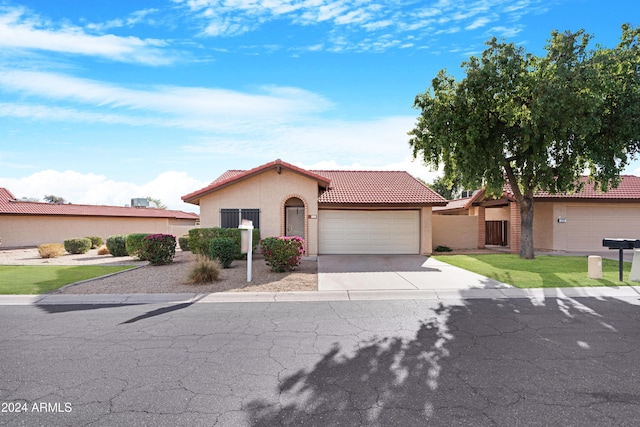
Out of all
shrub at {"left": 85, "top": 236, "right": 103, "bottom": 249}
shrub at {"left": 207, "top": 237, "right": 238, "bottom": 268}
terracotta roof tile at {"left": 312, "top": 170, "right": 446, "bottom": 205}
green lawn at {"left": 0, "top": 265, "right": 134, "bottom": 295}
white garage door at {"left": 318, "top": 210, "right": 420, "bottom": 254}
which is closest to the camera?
green lawn at {"left": 0, "top": 265, "right": 134, "bottom": 295}

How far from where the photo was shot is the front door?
58.4ft

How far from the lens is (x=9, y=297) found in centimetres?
813

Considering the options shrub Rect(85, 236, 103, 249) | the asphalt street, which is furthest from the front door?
shrub Rect(85, 236, 103, 249)

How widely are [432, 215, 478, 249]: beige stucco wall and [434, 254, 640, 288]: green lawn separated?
6.70m

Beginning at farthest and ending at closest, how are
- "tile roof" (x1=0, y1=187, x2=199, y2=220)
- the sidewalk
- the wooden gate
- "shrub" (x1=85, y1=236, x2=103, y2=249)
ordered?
"tile roof" (x1=0, y1=187, x2=199, y2=220)
"shrub" (x1=85, y1=236, x2=103, y2=249)
the wooden gate
the sidewalk

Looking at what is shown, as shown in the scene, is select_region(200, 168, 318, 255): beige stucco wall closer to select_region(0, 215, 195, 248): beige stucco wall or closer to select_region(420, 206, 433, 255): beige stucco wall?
select_region(420, 206, 433, 255): beige stucco wall

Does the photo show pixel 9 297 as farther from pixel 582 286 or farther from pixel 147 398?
pixel 582 286

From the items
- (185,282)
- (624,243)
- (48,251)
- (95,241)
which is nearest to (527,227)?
(624,243)

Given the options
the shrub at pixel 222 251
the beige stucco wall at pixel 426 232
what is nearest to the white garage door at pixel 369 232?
the beige stucco wall at pixel 426 232

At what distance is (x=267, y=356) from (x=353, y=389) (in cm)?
145

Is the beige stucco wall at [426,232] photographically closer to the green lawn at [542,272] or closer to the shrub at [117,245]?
the green lawn at [542,272]

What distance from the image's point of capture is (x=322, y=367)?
436 cm

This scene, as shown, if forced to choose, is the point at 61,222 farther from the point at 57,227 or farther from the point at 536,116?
the point at 536,116

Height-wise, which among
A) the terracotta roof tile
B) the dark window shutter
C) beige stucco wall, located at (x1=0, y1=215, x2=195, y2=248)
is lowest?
beige stucco wall, located at (x1=0, y1=215, x2=195, y2=248)
